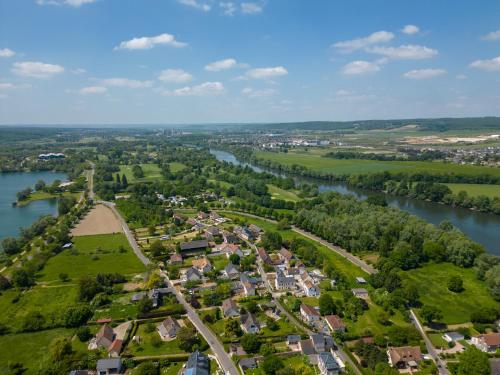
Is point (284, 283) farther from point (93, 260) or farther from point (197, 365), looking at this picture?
point (93, 260)

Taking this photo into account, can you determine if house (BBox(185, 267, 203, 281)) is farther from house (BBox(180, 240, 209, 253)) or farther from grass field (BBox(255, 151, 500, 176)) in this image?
grass field (BBox(255, 151, 500, 176))

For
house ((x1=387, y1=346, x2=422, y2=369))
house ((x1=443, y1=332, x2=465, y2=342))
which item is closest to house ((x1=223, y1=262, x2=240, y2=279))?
house ((x1=387, y1=346, x2=422, y2=369))

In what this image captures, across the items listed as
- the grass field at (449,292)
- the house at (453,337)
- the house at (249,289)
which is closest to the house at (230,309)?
the house at (249,289)

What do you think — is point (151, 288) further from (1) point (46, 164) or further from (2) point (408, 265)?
(1) point (46, 164)

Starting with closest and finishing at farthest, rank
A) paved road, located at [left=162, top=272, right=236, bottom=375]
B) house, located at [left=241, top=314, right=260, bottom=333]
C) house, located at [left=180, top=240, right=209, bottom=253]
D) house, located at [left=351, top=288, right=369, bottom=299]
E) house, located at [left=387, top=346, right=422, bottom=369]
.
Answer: paved road, located at [left=162, top=272, right=236, bottom=375] < house, located at [left=387, top=346, right=422, bottom=369] < house, located at [left=241, top=314, right=260, bottom=333] < house, located at [left=351, top=288, right=369, bottom=299] < house, located at [left=180, top=240, right=209, bottom=253]

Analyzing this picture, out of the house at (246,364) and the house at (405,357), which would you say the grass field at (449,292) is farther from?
the house at (246,364)
